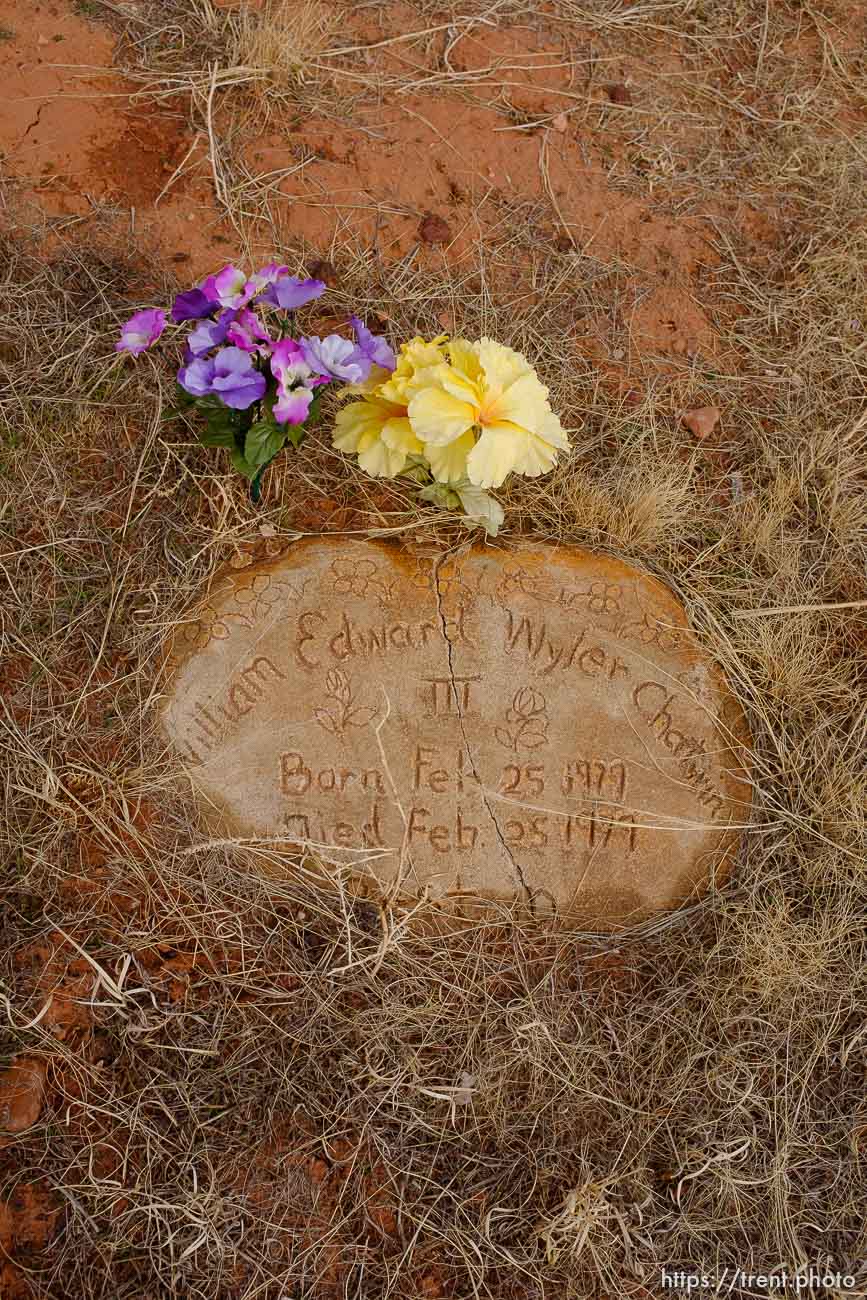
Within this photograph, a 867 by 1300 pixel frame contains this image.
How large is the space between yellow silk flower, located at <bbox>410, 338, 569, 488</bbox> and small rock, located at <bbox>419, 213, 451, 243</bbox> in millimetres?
629

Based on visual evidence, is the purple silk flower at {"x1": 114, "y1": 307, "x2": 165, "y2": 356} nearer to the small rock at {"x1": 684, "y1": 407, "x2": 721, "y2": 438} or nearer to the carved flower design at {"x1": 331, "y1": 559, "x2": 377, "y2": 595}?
the carved flower design at {"x1": 331, "y1": 559, "x2": 377, "y2": 595}

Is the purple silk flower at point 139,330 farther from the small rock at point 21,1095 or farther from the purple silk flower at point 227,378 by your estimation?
the small rock at point 21,1095

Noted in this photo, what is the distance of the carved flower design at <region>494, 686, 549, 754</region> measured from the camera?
2262 mm

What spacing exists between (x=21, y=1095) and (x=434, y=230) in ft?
7.31

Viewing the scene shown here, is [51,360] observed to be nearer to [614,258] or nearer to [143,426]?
[143,426]

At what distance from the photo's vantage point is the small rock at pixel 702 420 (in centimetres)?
254

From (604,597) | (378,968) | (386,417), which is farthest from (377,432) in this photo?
(378,968)

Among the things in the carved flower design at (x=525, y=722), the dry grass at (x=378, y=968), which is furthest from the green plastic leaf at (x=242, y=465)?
the carved flower design at (x=525, y=722)

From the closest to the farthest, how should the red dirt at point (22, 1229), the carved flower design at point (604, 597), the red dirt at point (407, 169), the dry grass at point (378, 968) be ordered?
the red dirt at point (22, 1229)
the dry grass at point (378, 968)
the carved flower design at point (604, 597)
the red dirt at point (407, 169)

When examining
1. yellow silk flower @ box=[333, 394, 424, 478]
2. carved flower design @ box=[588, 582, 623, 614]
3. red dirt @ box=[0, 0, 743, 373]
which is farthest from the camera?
red dirt @ box=[0, 0, 743, 373]

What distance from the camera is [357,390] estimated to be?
84.4 inches

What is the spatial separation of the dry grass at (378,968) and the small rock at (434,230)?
0.51ft

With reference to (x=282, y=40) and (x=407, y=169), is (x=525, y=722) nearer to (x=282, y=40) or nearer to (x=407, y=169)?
(x=407, y=169)

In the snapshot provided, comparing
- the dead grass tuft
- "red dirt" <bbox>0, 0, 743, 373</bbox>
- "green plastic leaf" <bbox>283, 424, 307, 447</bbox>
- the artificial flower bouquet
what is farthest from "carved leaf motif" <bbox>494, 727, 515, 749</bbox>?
the dead grass tuft
